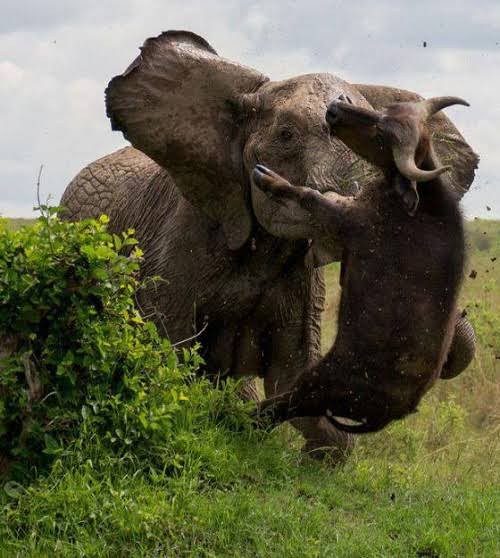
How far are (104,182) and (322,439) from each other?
10.3 feet

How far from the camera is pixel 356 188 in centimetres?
754

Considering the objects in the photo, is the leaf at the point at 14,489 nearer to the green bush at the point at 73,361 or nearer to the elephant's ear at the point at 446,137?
the green bush at the point at 73,361

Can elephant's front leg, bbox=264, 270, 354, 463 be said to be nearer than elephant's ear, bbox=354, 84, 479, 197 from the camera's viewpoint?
Yes

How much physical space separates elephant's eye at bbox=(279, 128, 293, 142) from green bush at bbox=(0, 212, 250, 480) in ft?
5.16

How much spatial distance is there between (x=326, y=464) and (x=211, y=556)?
6.94 ft

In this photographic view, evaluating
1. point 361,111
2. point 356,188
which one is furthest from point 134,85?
point 361,111

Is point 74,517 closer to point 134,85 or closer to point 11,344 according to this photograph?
point 11,344

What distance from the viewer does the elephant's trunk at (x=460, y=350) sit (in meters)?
9.15

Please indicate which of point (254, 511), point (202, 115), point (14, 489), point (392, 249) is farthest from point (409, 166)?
point (202, 115)

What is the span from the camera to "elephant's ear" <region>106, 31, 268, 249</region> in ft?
28.6

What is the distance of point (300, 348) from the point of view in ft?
29.5

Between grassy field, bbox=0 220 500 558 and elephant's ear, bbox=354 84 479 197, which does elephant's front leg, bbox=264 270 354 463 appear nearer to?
grassy field, bbox=0 220 500 558

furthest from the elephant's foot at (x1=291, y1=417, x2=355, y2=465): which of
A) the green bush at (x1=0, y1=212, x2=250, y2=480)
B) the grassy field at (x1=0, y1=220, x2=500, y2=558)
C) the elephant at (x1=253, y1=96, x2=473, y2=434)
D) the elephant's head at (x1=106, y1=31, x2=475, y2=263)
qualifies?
the green bush at (x1=0, y1=212, x2=250, y2=480)

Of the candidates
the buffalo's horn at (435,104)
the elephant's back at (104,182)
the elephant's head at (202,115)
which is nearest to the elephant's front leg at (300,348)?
the elephant's head at (202,115)
